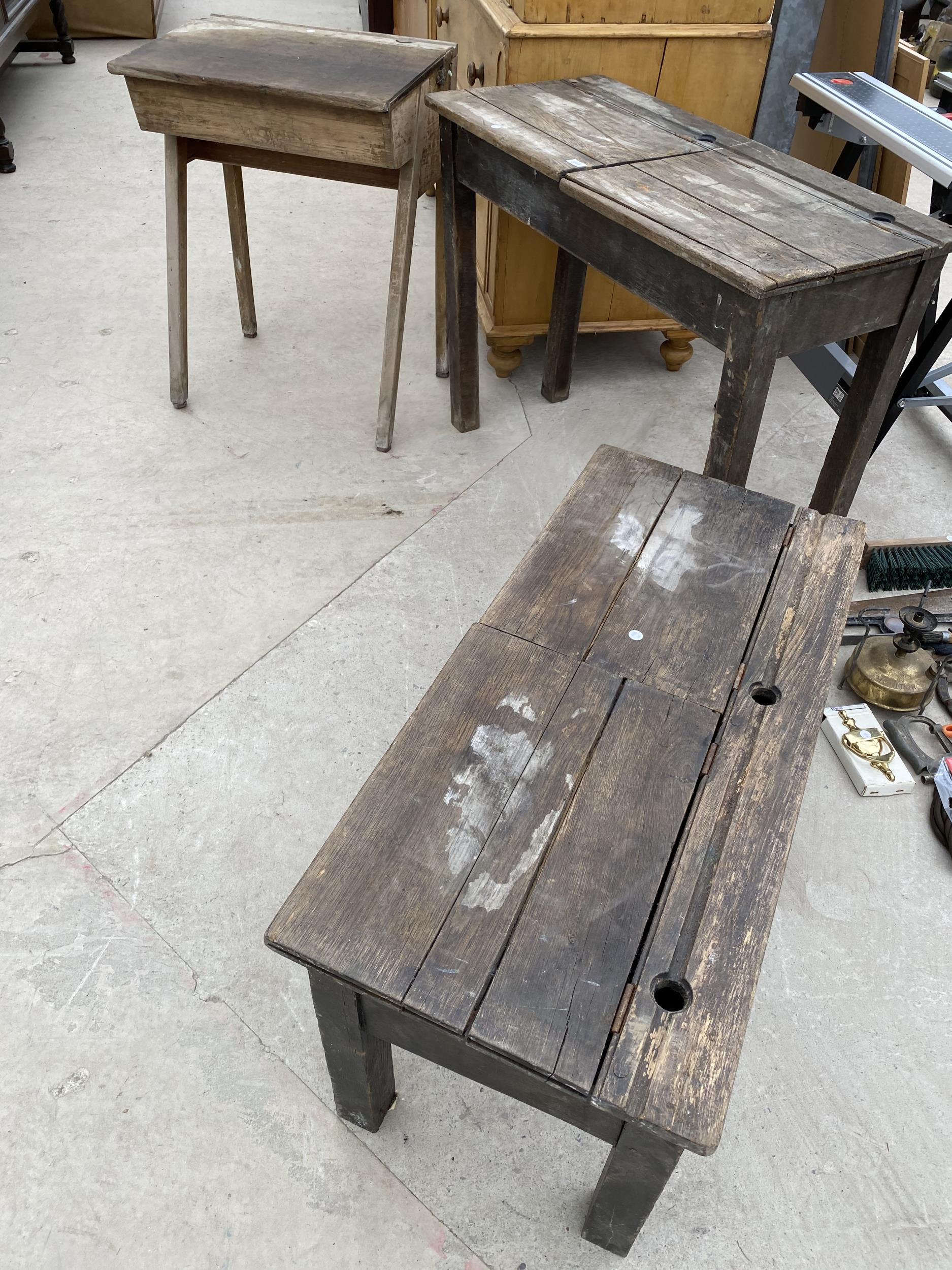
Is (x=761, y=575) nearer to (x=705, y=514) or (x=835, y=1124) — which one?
(x=705, y=514)

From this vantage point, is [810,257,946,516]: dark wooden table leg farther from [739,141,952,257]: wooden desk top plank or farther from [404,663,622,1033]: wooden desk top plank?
[404,663,622,1033]: wooden desk top plank

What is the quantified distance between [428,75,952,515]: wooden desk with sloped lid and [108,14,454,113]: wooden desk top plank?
0.16m

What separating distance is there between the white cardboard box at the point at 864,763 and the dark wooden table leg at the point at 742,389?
506 mm

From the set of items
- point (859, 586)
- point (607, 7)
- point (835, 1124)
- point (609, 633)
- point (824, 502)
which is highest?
point (607, 7)

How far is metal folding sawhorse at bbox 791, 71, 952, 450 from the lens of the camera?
1987 mm

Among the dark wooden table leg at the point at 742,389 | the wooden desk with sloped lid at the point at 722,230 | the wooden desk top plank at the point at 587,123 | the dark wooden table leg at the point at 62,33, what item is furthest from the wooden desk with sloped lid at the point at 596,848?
the dark wooden table leg at the point at 62,33

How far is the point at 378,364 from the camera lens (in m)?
2.91

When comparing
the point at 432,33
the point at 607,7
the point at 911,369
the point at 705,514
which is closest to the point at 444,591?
the point at 705,514

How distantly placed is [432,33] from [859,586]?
2.41 metres

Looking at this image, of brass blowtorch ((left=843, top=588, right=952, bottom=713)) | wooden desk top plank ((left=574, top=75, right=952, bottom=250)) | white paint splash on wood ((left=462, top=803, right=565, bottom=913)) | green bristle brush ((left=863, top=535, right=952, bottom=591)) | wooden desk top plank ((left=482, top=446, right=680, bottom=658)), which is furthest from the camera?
green bristle brush ((left=863, top=535, right=952, bottom=591))

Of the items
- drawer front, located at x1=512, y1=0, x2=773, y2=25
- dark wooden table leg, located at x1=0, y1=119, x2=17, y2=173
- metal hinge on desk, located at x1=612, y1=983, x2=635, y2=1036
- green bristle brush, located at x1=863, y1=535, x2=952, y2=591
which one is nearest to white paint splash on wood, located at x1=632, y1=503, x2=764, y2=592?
metal hinge on desk, located at x1=612, y1=983, x2=635, y2=1036

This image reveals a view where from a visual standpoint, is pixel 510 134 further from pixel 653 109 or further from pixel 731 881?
pixel 731 881

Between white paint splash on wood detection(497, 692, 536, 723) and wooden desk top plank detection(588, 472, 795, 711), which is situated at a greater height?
wooden desk top plank detection(588, 472, 795, 711)

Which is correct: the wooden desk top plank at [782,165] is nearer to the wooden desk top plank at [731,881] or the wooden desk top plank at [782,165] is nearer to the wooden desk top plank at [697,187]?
the wooden desk top plank at [697,187]
